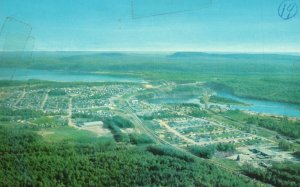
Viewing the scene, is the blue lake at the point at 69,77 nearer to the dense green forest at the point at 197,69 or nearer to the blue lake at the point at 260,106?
the dense green forest at the point at 197,69

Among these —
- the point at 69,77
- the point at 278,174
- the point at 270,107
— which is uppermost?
the point at 69,77

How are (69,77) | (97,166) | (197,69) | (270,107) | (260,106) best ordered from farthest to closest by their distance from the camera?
(197,69), (69,77), (260,106), (270,107), (97,166)

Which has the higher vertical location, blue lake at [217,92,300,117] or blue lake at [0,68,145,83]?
blue lake at [0,68,145,83]

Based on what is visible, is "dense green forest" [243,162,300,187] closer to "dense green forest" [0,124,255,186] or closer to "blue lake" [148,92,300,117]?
"dense green forest" [0,124,255,186]

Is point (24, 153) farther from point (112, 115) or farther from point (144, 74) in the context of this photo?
point (144, 74)

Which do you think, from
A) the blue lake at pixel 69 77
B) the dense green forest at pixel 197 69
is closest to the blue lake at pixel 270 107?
the dense green forest at pixel 197 69

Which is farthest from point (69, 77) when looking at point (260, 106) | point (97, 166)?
point (97, 166)

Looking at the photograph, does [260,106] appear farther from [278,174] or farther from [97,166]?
[97,166]

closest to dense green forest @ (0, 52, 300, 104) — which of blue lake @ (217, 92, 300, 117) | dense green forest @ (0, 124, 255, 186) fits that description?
blue lake @ (217, 92, 300, 117)
